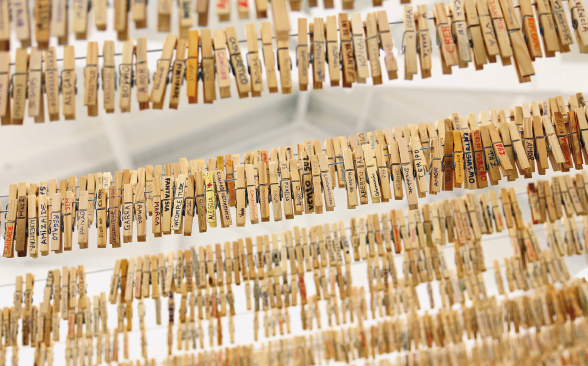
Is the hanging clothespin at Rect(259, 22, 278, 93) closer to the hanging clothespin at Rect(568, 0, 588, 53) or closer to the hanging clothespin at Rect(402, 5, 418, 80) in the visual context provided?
the hanging clothespin at Rect(402, 5, 418, 80)

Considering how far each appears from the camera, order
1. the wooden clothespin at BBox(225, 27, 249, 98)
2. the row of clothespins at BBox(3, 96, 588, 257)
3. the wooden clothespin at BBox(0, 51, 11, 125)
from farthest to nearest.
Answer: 1. the row of clothespins at BBox(3, 96, 588, 257)
2. the wooden clothespin at BBox(225, 27, 249, 98)
3. the wooden clothespin at BBox(0, 51, 11, 125)

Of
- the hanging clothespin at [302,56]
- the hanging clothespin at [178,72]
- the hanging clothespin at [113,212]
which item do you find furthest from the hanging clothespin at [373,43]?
the hanging clothespin at [113,212]

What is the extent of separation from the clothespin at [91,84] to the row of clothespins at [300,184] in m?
0.79

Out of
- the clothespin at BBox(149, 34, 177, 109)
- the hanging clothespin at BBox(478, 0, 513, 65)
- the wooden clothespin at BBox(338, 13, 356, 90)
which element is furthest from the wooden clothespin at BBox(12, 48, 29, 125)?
the hanging clothespin at BBox(478, 0, 513, 65)

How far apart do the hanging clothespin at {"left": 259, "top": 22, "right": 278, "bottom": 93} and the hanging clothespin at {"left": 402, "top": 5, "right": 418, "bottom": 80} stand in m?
0.73

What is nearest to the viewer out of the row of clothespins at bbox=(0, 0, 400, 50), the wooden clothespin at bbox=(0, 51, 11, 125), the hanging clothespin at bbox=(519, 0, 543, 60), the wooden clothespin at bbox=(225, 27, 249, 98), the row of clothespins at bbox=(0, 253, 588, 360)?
the row of clothespins at bbox=(0, 0, 400, 50)

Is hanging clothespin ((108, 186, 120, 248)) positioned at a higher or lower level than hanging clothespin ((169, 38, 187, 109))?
lower

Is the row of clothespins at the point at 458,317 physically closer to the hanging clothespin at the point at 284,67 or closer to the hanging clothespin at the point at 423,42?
the hanging clothespin at the point at 284,67

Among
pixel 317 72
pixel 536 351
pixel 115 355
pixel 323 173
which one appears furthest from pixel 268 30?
pixel 536 351

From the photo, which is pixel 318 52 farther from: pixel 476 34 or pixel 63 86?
pixel 63 86

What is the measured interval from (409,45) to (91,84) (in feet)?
5.75

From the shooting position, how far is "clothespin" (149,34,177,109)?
8.60ft

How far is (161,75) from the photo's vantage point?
2684mm

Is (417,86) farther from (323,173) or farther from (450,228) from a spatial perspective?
(323,173)
